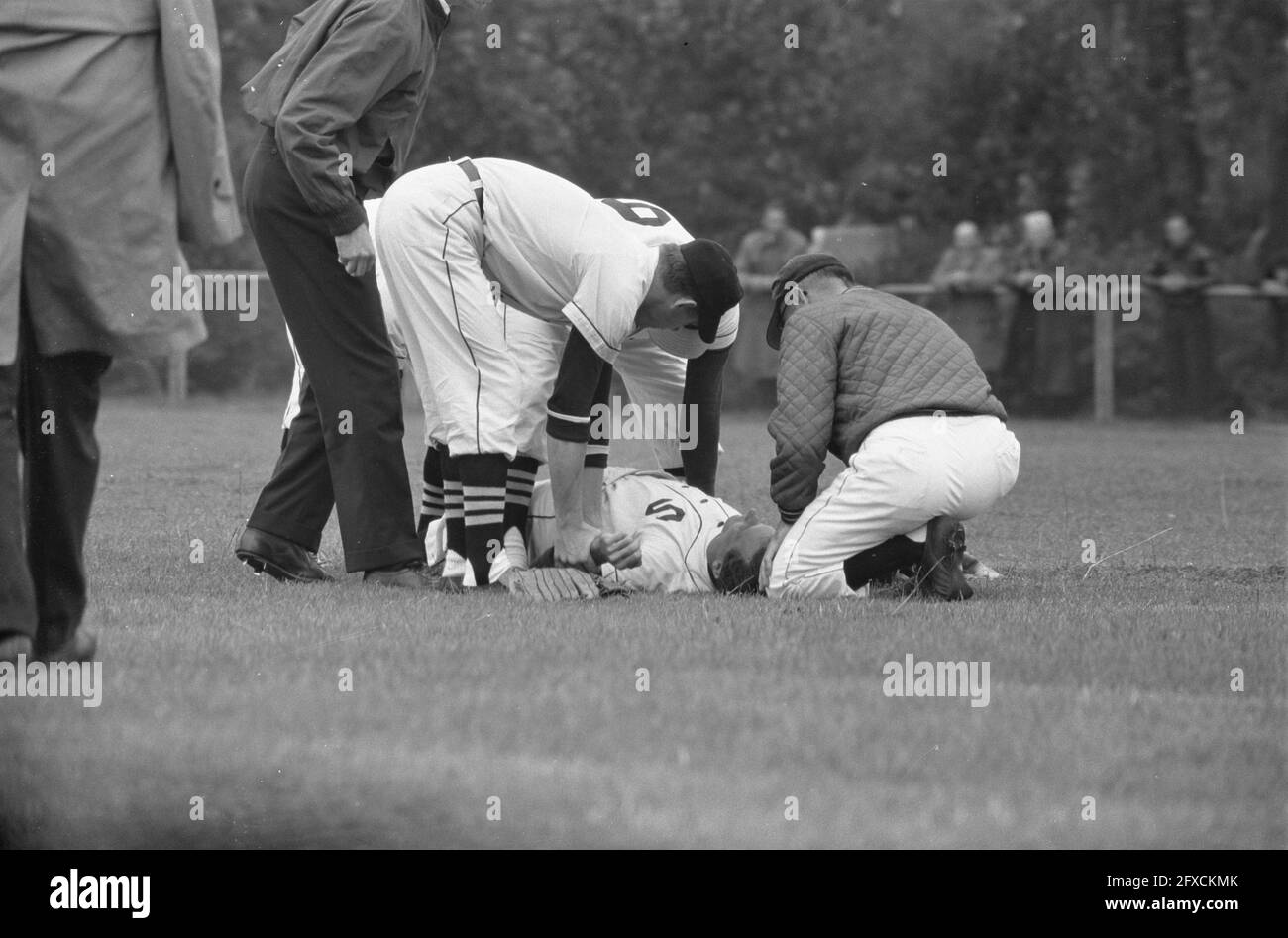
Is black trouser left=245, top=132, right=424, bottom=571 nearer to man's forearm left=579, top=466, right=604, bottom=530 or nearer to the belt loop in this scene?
the belt loop

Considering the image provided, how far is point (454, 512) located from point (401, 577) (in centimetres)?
41

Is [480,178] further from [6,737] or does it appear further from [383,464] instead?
[6,737]

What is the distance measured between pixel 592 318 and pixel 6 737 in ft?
9.56

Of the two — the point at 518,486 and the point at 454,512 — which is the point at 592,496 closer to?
the point at 518,486

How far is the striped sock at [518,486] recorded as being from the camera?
774 cm

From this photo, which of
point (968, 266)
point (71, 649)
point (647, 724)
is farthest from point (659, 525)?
point (968, 266)

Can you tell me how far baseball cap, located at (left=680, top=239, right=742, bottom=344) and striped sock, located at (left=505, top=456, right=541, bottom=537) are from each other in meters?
1.06

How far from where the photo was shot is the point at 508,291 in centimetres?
756

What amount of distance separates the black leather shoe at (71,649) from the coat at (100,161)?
0.76 meters

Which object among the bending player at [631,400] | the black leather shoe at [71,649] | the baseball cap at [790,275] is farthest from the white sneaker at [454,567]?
the black leather shoe at [71,649]

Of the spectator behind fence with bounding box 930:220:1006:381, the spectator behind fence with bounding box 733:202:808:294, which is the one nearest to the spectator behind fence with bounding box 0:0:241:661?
the spectator behind fence with bounding box 930:220:1006:381

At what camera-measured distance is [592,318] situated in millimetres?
6898

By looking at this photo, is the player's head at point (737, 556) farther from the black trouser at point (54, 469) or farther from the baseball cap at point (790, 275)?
the black trouser at point (54, 469)

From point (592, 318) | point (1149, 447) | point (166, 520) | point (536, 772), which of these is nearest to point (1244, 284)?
point (1149, 447)
